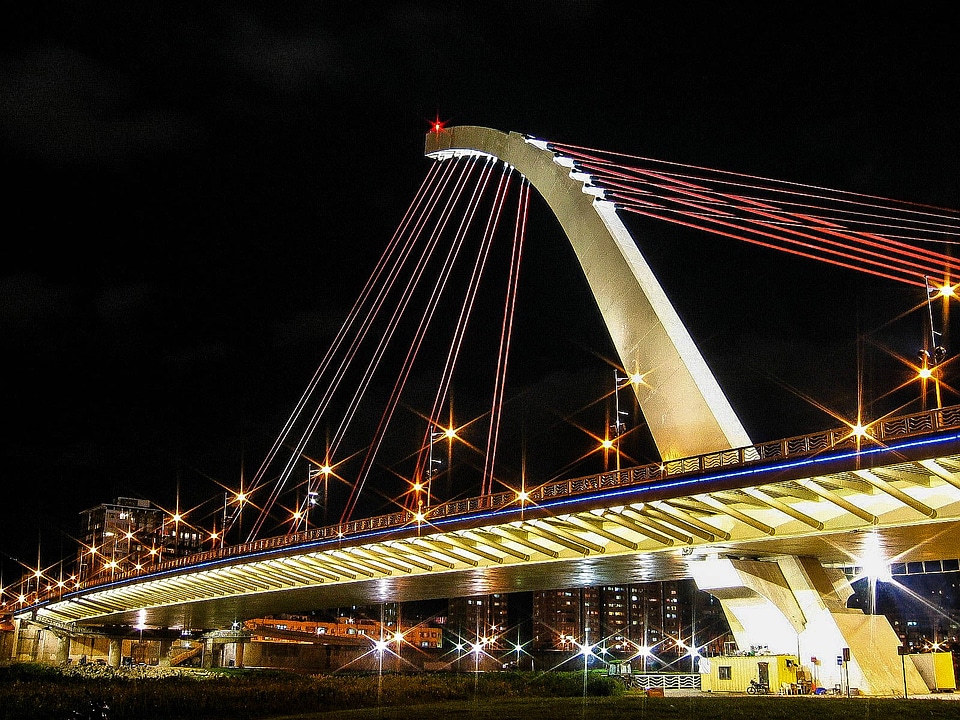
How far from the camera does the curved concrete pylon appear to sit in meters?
33.8

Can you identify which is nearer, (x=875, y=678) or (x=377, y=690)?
(x=875, y=678)

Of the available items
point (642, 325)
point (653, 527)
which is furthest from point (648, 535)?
point (642, 325)

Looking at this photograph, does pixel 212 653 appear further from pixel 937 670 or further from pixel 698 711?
pixel 698 711

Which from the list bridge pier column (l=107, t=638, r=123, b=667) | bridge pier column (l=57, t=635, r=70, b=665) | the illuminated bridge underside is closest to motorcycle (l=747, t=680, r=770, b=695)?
the illuminated bridge underside

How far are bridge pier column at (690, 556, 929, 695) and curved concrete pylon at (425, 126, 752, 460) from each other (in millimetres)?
5145

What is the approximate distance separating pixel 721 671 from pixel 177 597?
134ft

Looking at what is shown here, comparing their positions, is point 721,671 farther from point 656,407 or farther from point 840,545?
point 656,407

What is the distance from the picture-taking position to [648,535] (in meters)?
33.8

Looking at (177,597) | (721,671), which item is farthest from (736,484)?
(177,597)

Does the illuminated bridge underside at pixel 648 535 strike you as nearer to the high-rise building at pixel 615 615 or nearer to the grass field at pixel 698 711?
the grass field at pixel 698 711

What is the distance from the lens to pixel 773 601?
3497 centimetres

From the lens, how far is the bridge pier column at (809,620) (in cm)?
3262

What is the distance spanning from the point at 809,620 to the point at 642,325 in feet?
39.4

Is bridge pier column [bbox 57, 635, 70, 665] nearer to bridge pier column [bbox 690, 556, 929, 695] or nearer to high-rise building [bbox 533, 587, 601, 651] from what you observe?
bridge pier column [bbox 690, 556, 929, 695]
